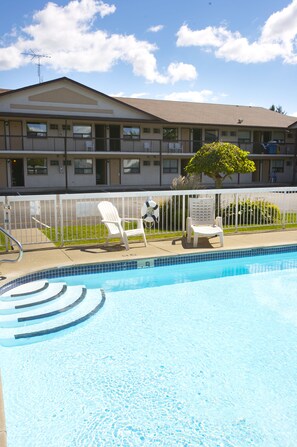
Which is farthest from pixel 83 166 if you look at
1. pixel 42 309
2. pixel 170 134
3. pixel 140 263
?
pixel 42 309

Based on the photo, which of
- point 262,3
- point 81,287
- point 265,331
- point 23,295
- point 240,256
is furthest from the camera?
point 262,3

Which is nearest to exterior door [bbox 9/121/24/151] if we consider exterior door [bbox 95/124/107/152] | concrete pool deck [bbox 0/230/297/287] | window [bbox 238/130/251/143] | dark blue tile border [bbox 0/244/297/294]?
exterior door [bbox 95/124/107/152]

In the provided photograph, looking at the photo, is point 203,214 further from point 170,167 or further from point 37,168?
point 170,167

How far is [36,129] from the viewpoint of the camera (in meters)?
27.7

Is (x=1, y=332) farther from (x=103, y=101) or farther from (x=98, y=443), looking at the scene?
(x=103, y=101)

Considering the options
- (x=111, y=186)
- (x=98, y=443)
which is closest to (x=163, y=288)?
(x=98, y=443)

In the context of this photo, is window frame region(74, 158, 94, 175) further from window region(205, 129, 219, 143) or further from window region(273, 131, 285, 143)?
window region(273, 131, 285, 143)

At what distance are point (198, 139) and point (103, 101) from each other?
8.91m

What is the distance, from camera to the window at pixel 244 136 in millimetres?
34562

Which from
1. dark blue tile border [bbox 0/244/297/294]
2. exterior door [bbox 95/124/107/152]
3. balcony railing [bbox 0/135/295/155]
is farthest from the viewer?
exterior door [bbox 95/124/107/152]

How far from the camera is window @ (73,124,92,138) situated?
28825mm

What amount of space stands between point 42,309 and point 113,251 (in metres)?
3.00

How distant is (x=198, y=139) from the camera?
109 feet

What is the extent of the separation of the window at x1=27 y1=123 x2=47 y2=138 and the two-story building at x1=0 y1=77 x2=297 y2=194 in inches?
2.6
